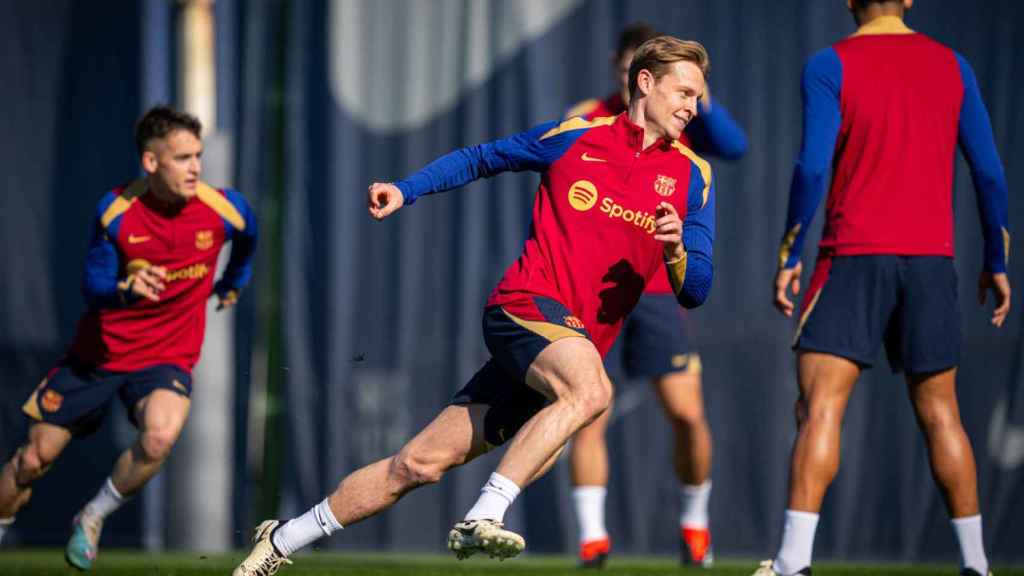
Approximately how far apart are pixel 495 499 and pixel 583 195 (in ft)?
3.70

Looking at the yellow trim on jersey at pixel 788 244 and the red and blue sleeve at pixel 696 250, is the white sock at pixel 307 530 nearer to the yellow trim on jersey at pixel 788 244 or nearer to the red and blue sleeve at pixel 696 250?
the red and blue sleeve at pixel 696 250

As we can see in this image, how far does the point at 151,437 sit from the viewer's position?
21.2 feet

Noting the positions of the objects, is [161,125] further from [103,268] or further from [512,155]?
[512,155]

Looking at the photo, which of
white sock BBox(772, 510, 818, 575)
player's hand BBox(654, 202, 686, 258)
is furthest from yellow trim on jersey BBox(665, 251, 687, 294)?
white sock BBox(772, 510, 818, 575)

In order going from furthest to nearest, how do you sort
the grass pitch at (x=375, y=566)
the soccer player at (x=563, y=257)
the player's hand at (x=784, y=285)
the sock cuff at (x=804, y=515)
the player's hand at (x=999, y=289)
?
the grass pitch at (x=375, y=566), the player's hand at (x=999, y=289), the player's hand at (x=784, y=285), the sock cuff at (x=804, y=515), the soccer player at (x=563, y=257)

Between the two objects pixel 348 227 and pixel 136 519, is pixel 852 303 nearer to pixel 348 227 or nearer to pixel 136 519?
pixel 348 227

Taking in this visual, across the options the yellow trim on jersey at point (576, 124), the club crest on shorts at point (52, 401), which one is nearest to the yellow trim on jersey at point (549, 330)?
the yellow trim on jersey at point (576, 124)

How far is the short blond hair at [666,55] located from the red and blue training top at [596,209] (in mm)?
194

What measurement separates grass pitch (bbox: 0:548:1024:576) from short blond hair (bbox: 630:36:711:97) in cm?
237

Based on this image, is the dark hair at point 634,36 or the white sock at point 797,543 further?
the dark hair at point 634,36

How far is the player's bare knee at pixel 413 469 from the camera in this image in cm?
470

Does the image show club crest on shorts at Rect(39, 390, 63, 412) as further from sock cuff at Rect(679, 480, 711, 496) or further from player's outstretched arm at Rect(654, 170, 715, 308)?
player's outstretched arm at Rect(654, 170, 715, 308)

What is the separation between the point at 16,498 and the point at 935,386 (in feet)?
13.5

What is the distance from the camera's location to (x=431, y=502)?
944 centimetres
